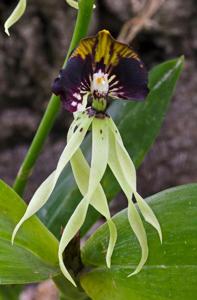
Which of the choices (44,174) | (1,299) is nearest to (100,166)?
(1,299)

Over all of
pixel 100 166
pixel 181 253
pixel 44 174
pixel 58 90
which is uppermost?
pixel 58 90

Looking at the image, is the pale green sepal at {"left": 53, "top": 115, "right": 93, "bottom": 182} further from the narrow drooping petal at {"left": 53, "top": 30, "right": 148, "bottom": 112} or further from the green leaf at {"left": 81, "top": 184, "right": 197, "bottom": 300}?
the green leaf at {"left": 81, "top": 184, "right": 197, "bottom": 300}

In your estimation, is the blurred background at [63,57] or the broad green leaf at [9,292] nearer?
the broad green leaf at [9,292]

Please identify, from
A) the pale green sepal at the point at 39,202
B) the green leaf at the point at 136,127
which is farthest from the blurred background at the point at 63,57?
the pale green sepal at the point at 39,202

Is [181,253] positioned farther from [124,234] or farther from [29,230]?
[29,230]

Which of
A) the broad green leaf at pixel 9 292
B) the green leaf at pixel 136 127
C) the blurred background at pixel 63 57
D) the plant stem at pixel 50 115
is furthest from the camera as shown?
the blurred background at pixel 63 57

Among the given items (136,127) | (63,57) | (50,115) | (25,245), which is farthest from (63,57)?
(25,245)

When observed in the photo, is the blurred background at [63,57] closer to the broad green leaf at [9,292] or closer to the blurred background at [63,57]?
the blurred background at [63,57]
